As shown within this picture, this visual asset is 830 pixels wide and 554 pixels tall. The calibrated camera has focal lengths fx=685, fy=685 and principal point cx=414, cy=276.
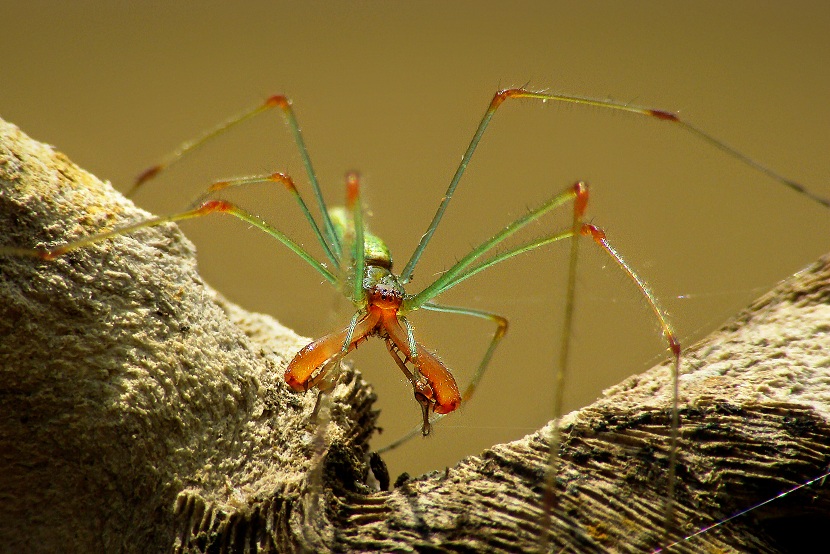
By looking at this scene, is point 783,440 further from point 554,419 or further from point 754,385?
point 554,419

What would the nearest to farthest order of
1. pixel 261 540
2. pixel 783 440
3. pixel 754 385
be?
pixel 261 540 < pixel 783 440 < pixel 754 385

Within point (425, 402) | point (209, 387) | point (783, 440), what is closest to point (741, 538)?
point (783, 440)

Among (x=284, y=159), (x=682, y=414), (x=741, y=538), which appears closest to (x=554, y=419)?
(x=682, y=414)

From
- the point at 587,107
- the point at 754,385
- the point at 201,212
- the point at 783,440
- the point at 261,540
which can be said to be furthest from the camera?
the point at 587,107

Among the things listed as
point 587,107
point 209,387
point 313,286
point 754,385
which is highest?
point 587,107

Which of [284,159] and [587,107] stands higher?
[587,107]

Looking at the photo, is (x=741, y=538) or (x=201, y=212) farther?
(x=201, y=212)
